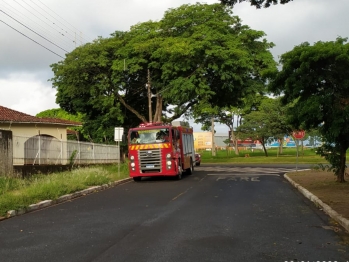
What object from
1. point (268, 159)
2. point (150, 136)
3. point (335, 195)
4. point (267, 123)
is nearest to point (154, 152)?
point (150, 136)

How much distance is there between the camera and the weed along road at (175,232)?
20.7ft

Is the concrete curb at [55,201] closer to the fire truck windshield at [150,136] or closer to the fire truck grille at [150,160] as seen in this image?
the fire truck grille at [150,160]

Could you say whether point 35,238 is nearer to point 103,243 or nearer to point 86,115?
point 103,243

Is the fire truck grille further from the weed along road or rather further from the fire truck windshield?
the weed along road

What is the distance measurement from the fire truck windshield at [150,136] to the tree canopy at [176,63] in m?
8.04

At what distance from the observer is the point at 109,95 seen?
3491cm

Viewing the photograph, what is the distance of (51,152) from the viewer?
22.6 metres

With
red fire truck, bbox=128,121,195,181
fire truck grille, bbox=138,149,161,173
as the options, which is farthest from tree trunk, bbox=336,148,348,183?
fire truck grille, bbox=138,149,161,173

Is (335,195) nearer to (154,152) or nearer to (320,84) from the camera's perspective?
(320,84)

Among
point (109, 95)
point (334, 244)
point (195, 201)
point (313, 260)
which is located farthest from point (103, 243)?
point (109, 95)

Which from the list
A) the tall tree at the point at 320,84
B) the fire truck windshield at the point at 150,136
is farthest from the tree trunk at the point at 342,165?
the fire truck windshield at the point at 150,136

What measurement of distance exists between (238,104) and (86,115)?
15022 millimetres

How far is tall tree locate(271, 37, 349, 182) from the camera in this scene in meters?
13.1

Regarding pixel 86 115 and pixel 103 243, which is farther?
pixel 86 115
